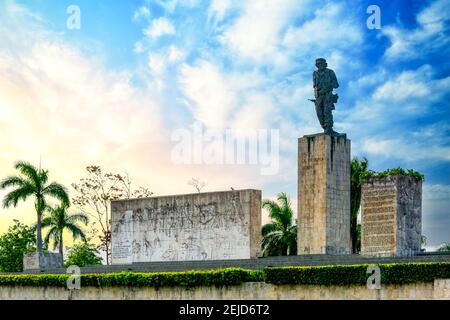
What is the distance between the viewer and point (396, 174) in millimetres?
18734

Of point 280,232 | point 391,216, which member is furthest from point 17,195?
point 391,216

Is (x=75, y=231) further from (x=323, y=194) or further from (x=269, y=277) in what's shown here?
(x=269, y=277)

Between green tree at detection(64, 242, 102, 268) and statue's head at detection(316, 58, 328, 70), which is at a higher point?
statue's head at detection(316, 58, 328, 70)

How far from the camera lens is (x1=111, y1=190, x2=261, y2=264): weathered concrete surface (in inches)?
918

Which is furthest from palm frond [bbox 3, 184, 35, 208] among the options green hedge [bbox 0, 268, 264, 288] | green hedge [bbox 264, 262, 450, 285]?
green hedge [bbox 264, 262, 450, 285]

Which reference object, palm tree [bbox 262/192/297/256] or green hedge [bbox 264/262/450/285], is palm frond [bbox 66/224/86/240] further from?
green hedge [bbox 264/262/450/285]

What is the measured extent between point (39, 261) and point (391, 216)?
1446cm

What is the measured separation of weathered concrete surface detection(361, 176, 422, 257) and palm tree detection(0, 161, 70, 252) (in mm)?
15566

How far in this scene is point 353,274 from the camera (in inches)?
680

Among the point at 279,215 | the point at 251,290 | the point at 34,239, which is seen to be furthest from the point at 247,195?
the point at 34,239

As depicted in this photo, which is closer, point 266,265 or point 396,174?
point 396,174
